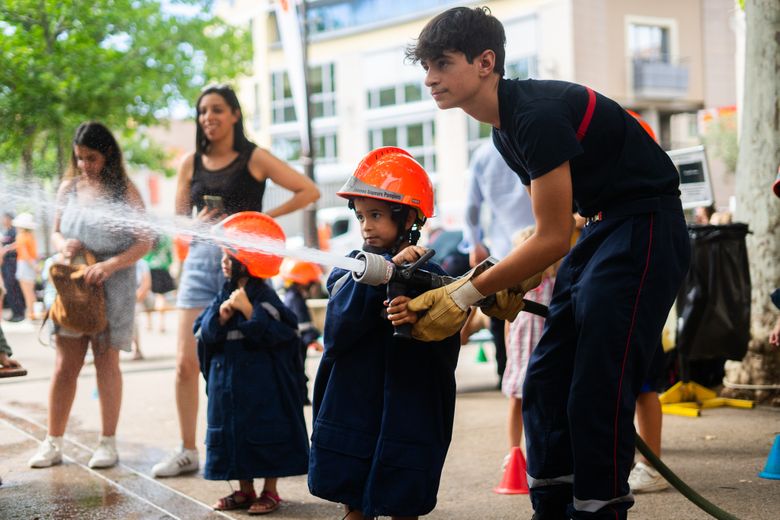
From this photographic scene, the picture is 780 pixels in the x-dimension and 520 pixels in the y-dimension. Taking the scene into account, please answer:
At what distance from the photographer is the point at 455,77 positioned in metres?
3.12

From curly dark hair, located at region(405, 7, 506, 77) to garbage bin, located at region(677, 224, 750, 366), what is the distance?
3.96 meters

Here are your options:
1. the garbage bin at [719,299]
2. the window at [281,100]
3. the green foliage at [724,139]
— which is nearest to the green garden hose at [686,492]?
the garbage bin at [719,299]

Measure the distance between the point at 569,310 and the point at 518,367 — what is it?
6.69ft

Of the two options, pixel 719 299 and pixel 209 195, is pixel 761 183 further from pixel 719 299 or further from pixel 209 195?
pixel 209 195

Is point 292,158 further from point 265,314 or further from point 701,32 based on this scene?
point 265,314

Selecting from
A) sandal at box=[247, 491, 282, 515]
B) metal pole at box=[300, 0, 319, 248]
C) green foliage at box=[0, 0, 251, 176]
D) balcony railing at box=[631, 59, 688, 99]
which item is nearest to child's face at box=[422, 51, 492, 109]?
sandal at box=[247, 491, 282, 515]

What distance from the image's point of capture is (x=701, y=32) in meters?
36.4

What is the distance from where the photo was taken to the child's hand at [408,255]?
3328mm

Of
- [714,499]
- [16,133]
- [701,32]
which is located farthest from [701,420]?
[701,32]

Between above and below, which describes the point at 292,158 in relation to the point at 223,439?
above

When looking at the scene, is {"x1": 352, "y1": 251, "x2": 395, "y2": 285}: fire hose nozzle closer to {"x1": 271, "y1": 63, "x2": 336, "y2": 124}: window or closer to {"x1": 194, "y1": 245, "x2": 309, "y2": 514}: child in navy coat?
{"x1": 194, "y1": 245, "x2": 309, "y2": 514}: child in navy coat

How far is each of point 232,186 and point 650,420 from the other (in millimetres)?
2382

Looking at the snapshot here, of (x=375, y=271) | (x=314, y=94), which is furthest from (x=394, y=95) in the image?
(x=375, y=271)

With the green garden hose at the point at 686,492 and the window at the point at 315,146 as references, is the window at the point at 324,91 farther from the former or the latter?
the green garden hose at the point at 686,492
